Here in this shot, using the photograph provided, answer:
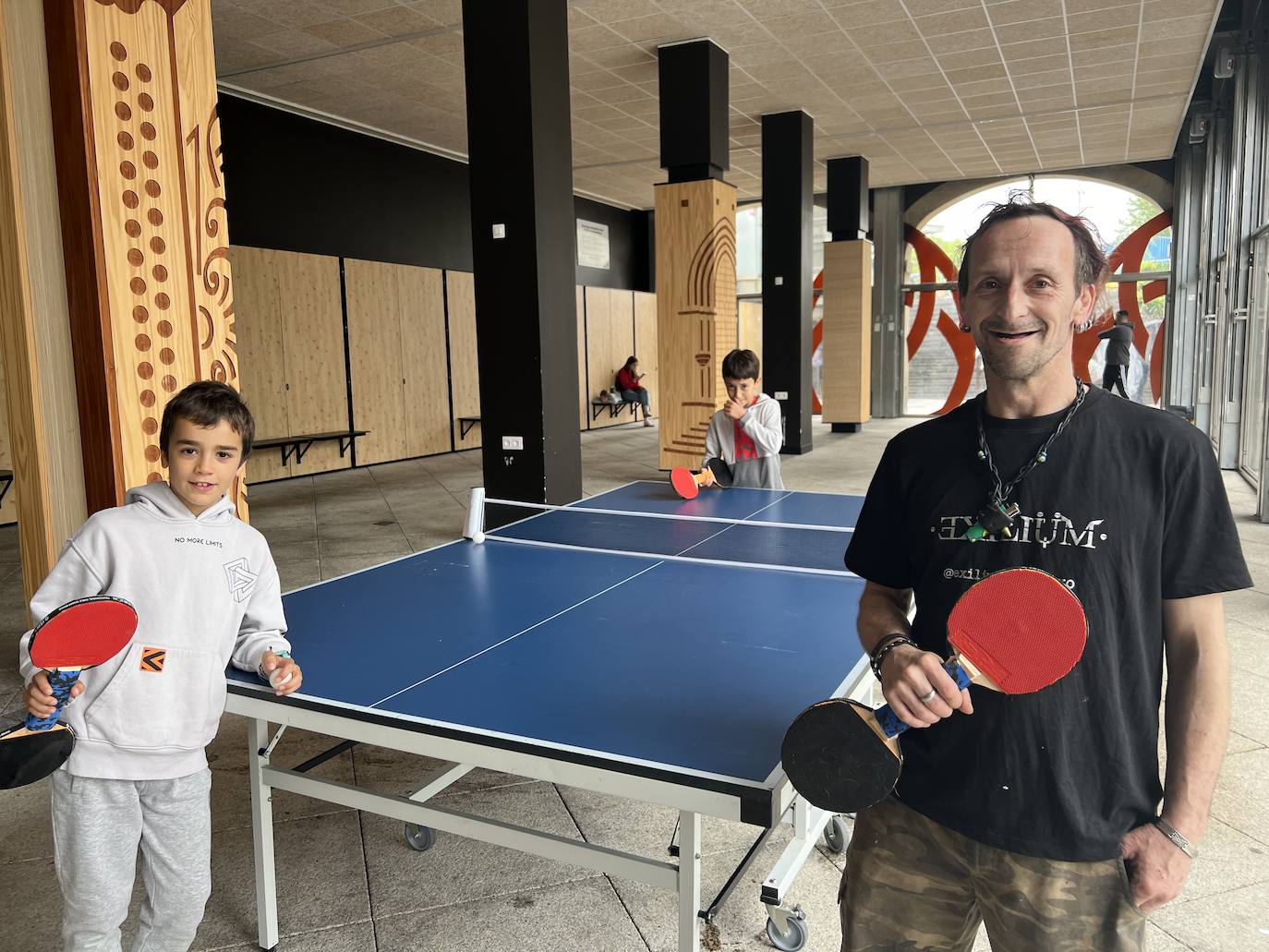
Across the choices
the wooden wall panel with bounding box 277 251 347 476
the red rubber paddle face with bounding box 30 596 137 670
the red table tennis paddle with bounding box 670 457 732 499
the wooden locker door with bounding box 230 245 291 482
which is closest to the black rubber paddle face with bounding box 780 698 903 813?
the red rubber paddle face with bounding box 30 596 137 670

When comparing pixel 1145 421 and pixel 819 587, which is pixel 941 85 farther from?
pixel 1145 421

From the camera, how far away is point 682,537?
3.49 m

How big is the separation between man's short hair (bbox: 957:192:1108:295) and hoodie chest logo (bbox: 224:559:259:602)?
1549 millimetres

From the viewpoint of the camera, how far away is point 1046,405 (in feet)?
4.18

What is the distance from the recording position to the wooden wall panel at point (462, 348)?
13227 millimetres

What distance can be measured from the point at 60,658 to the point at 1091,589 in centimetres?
157

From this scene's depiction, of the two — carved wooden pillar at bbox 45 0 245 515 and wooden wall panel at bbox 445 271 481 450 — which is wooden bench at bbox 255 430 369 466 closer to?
wooden wall panel at bbox 445 271 481 450

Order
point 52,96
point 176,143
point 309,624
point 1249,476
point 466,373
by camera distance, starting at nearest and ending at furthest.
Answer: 1. point 309,624
2. point 52,96
3. point 176,143
4. point 1249,476
5. point 466,373

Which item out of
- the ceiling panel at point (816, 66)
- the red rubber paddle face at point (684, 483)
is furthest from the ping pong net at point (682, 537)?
the ceiling panel at point (816, 66)

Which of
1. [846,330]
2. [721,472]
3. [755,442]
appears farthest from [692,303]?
[846,330]

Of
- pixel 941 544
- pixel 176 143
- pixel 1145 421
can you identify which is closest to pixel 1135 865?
pixel 941 544

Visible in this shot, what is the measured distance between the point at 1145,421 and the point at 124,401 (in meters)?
3.30

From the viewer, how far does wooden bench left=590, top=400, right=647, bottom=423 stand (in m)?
16.8

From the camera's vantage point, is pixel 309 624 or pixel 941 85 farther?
pixel 941 85
